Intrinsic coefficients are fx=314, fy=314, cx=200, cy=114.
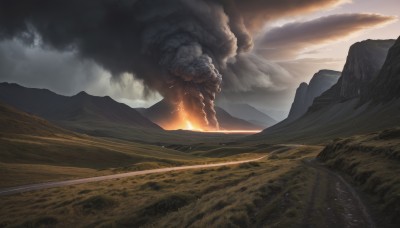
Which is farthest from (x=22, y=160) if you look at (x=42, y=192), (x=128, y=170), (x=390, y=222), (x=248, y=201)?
(x=390, y=222)

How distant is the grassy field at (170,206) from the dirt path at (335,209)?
0.84 meters

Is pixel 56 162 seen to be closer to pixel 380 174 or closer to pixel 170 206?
pixel 170 206

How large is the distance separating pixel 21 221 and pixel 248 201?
2324 cm

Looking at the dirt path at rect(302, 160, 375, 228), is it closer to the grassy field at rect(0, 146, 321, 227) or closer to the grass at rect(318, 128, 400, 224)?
the grassy field at rect(0, 146, 321, 227)

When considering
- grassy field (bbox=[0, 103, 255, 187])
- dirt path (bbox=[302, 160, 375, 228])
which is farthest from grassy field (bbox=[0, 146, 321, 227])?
grassy field (bbox=[0, 103, 255, 187])

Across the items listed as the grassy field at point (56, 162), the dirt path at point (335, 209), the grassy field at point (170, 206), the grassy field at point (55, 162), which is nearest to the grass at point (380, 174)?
the dirt path at point (335, 209)

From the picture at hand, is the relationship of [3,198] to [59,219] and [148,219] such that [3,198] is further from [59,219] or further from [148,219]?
[148,219]

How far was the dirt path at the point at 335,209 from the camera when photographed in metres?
19.8

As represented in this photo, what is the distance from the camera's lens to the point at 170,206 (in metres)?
31.9

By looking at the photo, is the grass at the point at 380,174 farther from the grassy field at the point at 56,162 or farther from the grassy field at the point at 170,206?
the grassy field at the point at 56,162

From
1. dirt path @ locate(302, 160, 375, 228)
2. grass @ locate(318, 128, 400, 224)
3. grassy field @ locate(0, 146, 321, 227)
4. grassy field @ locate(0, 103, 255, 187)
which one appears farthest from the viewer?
grassy field @ locate(0, 103, 255, 187)

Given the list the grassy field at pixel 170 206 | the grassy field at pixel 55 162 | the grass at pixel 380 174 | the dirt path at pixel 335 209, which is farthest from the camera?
the grassy field at pixel 55 162

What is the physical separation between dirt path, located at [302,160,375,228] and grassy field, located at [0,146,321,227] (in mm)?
844

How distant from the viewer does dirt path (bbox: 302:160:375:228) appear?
1977 centimetres
